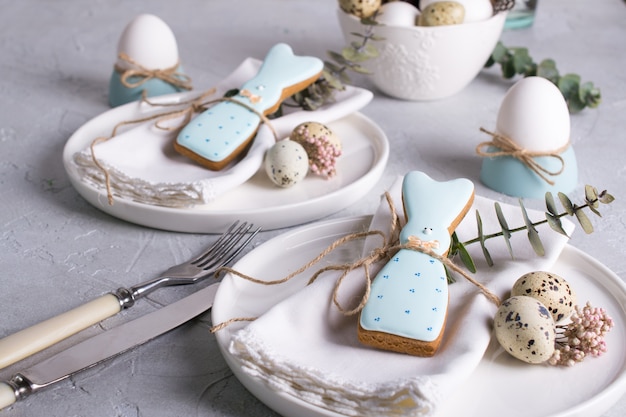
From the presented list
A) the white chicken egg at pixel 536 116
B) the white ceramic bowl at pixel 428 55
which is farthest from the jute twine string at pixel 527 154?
the white ceramic bowl at pixel 428 55

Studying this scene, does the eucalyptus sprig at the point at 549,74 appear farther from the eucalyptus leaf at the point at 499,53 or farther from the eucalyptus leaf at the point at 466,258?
the eucalyptus leaf at the point at 466,258

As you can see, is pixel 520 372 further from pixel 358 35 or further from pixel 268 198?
pixel 358 35

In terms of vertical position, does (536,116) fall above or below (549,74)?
above

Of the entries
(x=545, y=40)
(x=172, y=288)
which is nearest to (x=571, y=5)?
(x=545, y=40)

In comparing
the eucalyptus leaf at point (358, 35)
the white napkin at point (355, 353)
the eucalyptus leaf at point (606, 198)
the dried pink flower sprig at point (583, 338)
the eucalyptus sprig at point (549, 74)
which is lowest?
the eucalyptus sprig at point (549, 74)

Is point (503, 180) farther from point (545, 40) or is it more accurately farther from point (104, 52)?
point (104, 52)

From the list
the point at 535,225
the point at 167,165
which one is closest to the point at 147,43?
the point at 167,165

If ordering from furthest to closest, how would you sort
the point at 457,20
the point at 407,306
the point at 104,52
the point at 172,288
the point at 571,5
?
the point at 571,5
the point at 104,52
the point at 457,20
the point at 172,288
the point at 407,306
